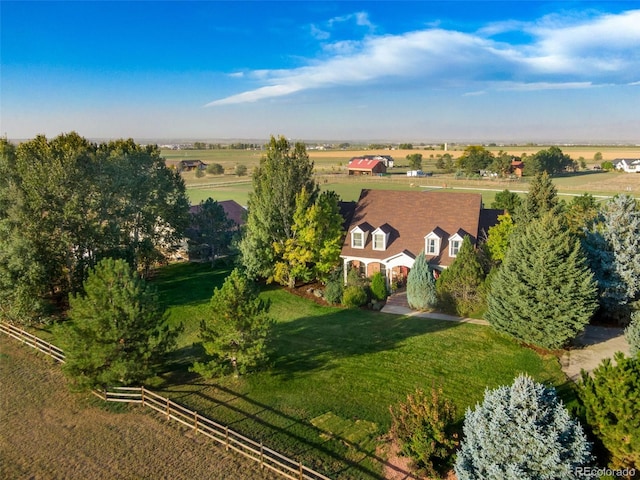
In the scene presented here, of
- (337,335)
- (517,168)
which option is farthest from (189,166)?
(337,335)

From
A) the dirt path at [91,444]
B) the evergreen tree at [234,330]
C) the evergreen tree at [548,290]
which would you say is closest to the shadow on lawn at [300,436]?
the evergreen tree at [234,330]

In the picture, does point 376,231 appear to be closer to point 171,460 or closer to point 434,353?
point 434,353

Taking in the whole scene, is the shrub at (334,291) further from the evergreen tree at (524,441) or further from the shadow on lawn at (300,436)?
the evergreen tree at (524,441)

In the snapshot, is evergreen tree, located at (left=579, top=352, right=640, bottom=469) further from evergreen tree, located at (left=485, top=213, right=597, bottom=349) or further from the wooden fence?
the wooden fence

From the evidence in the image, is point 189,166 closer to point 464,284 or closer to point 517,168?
point 517,168

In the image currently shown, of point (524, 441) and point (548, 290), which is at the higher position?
point (548, 290)

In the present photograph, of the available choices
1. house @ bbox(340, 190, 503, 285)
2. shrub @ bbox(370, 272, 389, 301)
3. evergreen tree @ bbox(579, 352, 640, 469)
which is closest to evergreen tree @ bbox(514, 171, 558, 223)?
house @ bbox(340, 190, 503, 285)
